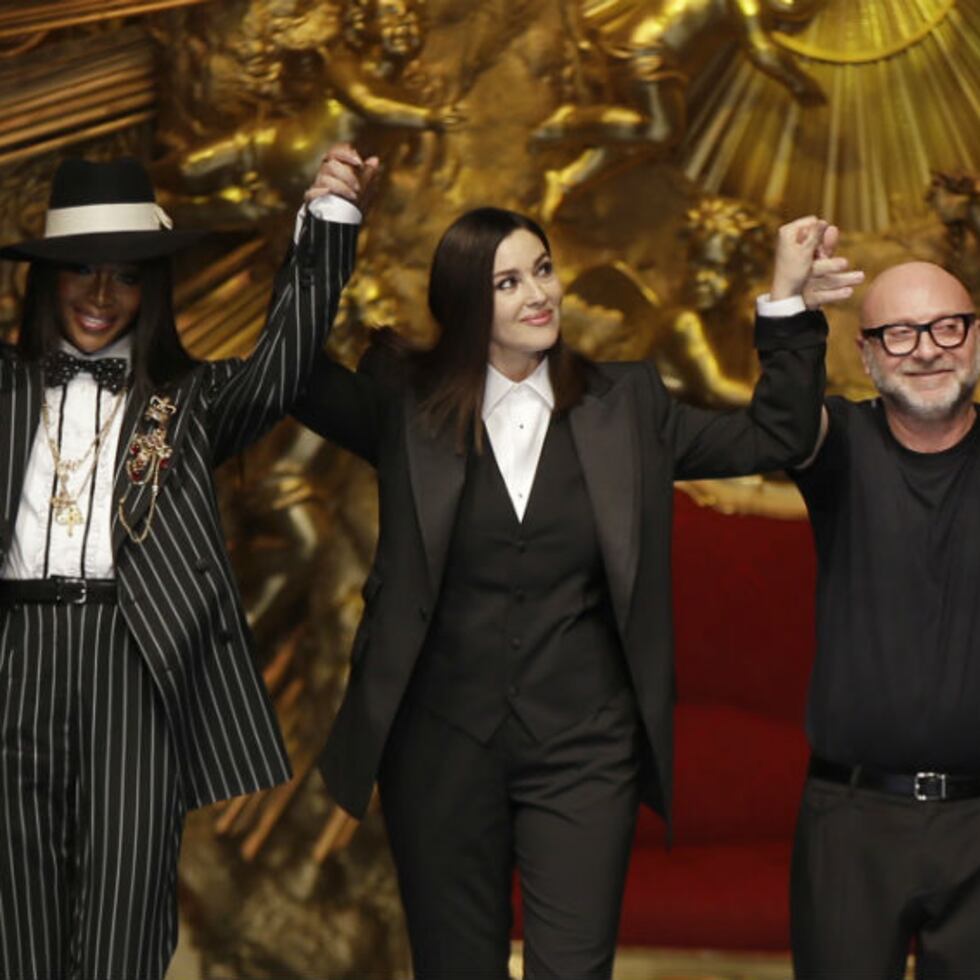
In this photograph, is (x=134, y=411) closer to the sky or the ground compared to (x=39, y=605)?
closer to the sky

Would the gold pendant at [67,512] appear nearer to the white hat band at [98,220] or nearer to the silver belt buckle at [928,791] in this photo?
the white hat band at [98,220]

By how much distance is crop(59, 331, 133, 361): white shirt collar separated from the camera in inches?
153

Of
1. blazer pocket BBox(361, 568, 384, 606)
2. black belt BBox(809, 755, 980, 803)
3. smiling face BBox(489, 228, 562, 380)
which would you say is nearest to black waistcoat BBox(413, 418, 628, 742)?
blazer pocket BBox(361, 568, 384, 606)

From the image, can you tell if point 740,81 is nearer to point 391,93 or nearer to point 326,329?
point 391,93

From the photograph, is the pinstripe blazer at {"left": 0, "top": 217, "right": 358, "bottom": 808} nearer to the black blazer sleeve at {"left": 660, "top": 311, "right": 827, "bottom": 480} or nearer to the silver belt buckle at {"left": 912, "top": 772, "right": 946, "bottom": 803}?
the black blazer sleeve at {"left": 660, "top": 311, "right": 827, "bottom": 480}

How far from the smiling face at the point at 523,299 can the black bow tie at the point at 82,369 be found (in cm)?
61

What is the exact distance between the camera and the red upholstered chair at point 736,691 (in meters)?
5.11

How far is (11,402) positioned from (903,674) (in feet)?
4.89

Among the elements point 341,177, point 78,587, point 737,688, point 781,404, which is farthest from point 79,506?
point 737,688

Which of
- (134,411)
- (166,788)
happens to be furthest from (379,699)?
(134,411)

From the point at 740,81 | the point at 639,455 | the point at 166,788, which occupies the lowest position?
the point at 166,788

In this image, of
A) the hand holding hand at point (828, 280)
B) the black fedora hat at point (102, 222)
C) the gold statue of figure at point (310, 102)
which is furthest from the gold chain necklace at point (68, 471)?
the gold statue of figure at point (310, 102)

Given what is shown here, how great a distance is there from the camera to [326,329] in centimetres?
391

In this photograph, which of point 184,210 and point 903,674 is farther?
point 184,210
